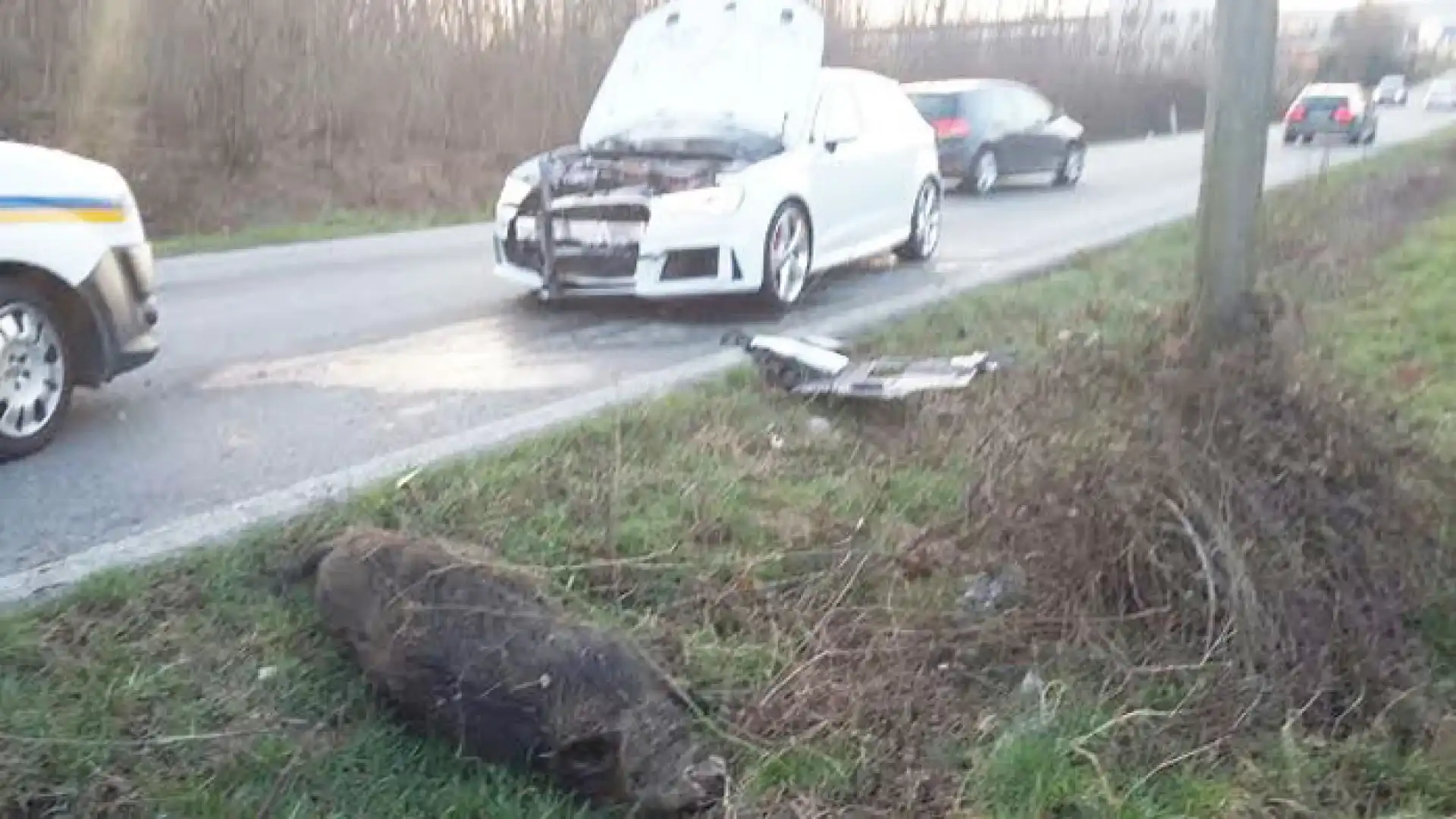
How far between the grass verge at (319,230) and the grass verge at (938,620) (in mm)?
10166

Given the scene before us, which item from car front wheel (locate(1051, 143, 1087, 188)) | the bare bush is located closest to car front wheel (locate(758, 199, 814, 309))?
the bare bush

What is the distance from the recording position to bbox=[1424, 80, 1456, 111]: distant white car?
49750mm

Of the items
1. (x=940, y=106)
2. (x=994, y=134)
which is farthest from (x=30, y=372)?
(x=994, y=134)

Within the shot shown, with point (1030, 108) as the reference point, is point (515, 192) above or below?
above

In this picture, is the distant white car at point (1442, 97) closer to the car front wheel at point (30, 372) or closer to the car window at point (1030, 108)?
the car window at point (1030, 108)

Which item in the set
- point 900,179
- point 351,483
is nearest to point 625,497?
point 351,483

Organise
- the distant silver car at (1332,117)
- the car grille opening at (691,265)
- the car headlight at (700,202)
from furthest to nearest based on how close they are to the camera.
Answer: the distant silver car at (1332,117)
the car grille opening at (691,265)
the car headlight at (700,202)

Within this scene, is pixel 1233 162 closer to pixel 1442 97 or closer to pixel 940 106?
pixel 940 106

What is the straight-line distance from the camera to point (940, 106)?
21.0 metres

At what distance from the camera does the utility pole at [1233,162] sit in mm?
5832

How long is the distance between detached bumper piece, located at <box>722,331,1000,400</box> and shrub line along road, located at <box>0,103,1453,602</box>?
352 mm

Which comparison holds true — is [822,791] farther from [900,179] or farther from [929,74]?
[929,74]

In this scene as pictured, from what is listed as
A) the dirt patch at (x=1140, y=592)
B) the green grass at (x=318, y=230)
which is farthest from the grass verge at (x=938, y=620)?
the green grass at (x=318, y=230)

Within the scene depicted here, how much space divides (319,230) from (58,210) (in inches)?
424
